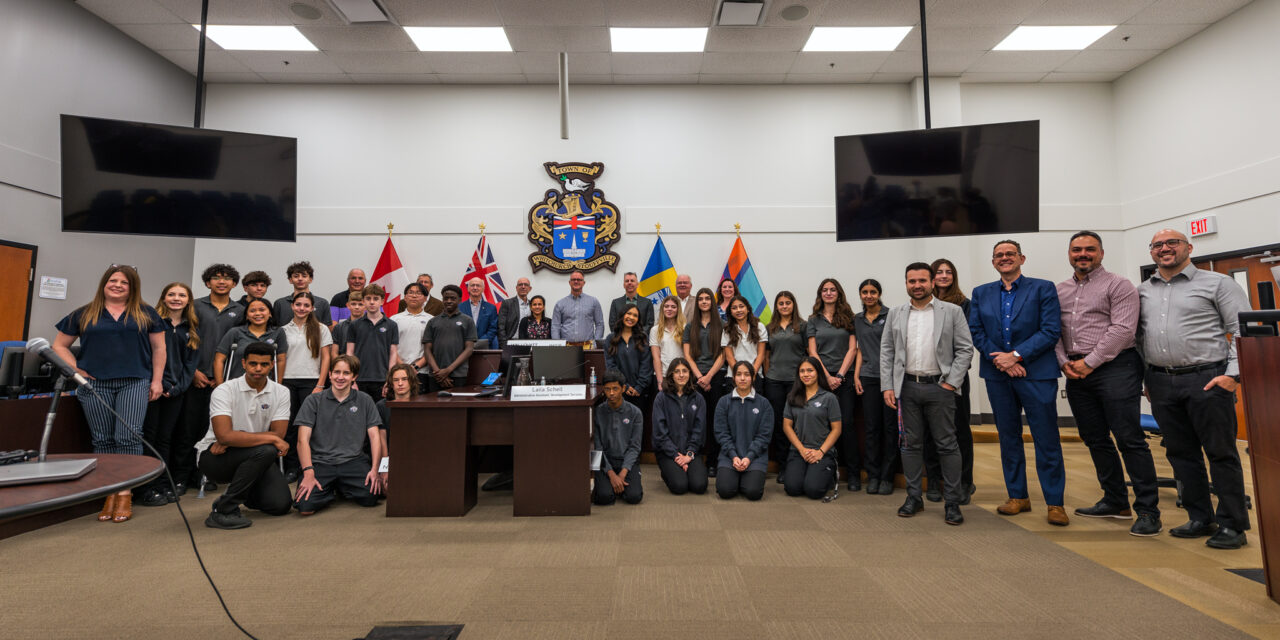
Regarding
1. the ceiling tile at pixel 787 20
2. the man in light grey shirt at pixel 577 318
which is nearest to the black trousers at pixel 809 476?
the man in light grey shirt at pixel 577 318

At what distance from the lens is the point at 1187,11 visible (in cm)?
545

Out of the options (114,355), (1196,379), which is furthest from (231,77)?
(1196,379)

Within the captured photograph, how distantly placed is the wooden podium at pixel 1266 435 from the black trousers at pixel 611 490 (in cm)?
288

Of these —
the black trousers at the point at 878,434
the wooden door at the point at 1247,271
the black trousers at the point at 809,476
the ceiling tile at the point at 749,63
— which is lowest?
the black trousers at the point at 809,476

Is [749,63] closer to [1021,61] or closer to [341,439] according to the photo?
[1021,61]

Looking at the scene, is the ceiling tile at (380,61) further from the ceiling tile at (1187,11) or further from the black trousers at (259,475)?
Answer: the ceiling tile at (1187,11)

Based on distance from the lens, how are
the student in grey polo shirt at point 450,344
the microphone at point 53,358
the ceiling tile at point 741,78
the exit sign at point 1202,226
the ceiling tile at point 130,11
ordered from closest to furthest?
1. the microphone at point 53,358
2. the student in grey polo shirt at point 450,344
3. the ceiling tile at point 130,11
4. the exit sign at point 1202,226
5. the ceiling tile at point 741,78

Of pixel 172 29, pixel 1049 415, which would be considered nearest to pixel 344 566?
pixel 1049 415

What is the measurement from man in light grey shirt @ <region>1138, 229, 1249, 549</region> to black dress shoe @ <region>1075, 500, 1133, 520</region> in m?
0.29

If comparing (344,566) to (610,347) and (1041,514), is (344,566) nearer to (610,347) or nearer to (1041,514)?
(610,347)

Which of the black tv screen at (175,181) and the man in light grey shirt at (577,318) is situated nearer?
the black tv screen at (175,181)

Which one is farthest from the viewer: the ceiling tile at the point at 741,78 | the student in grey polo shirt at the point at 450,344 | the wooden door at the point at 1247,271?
the ceiling tile at the point at 741,78

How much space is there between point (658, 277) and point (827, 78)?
10.4 ft

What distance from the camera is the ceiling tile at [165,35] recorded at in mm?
5699
